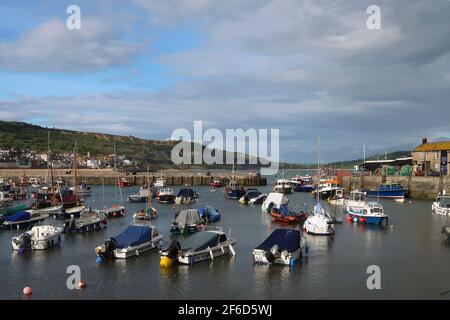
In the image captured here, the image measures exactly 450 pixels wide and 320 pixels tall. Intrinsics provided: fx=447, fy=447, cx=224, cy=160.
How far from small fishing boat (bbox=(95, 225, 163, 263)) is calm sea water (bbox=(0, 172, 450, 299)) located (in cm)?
69

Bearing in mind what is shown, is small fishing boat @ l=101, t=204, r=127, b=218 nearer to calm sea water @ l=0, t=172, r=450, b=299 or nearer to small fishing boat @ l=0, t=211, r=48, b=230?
small fishing boat @ l=0, t=211, r=48, b=230

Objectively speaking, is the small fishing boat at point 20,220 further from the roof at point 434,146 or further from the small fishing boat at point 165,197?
the roof at point 434,146

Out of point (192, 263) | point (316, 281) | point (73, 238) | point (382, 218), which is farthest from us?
point (382, 218)

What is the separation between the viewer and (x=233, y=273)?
95.0 ft

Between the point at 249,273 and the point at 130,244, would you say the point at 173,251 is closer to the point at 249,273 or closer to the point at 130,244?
the point at 130,244

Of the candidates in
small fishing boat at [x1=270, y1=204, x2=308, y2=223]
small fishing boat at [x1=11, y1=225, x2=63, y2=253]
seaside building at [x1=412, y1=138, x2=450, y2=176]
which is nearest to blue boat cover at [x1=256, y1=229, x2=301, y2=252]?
small fishing boat at [x1=11, y1=225, x2=63, y2=253]

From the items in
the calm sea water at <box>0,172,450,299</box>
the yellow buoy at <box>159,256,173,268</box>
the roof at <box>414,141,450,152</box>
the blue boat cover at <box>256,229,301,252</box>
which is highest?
the roof at <box>414,141,450,152</box>

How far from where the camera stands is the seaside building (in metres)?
90.9

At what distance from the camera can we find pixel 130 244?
33.3 meters

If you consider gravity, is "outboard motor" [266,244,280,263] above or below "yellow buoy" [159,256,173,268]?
above

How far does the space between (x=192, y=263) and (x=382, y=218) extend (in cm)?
2776

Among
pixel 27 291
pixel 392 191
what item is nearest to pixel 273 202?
pixel 392 191
